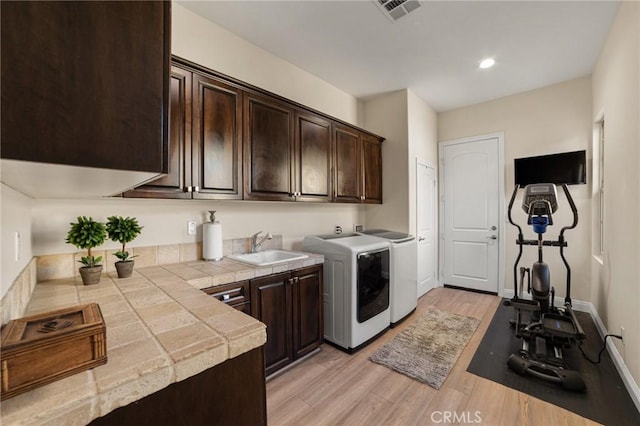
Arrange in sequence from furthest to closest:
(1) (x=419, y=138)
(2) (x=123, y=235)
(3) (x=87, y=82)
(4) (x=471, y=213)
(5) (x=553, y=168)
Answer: (4) (x=471, y=213) → (1) (x=419, y=138) → (5) (x=553, y=168) → (2) (x=123, y=235) → (3) (x=87, y=82)

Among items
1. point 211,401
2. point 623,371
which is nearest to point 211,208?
point 211,401

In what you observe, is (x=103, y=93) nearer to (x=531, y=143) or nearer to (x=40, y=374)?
(x=40, y=374)

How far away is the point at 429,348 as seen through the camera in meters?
2.53

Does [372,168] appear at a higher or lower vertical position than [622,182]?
higher

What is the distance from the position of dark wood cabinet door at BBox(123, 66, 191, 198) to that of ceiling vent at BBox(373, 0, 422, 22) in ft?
5.22

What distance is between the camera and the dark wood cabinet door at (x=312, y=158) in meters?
2.62

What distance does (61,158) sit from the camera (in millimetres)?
499

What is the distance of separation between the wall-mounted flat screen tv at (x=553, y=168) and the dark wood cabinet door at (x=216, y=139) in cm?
380

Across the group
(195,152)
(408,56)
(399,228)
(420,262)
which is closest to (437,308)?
(420,262)

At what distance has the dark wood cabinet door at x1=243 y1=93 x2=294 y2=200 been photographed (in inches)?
86.4

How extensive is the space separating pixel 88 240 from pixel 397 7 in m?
2.71

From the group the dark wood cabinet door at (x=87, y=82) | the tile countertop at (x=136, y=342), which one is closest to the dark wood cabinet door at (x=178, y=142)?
the tile countertop at (x=136, y=342)

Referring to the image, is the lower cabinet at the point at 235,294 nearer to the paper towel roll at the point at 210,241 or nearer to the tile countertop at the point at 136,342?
the tile countertop at the point at 136,342

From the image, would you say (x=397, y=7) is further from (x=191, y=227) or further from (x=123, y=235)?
(x=123, y=235)
